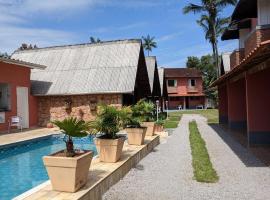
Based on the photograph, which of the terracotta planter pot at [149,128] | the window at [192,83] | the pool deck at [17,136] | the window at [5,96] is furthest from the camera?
the window at [192,83]

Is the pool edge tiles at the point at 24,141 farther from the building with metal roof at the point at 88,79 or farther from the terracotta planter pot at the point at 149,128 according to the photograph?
the terracotta planter pot at the point at 149,128

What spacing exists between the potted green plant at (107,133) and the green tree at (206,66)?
46148mm

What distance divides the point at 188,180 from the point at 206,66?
57880 mm

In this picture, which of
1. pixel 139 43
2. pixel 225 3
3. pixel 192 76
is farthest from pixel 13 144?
pixel 192 76

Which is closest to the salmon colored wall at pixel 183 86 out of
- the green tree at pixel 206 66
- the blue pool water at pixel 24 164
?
the green tree at pixel 206 66

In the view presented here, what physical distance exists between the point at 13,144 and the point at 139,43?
1124 centimetres

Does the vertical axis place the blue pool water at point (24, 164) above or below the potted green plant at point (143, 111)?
below

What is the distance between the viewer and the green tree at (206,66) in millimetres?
55606

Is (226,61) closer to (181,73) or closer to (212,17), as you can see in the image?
(212,17)

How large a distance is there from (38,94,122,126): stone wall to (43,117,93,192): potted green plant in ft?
44.0

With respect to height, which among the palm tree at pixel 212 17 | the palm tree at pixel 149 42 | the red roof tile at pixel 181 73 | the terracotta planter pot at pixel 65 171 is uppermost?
the palm tree at pixel 149 42

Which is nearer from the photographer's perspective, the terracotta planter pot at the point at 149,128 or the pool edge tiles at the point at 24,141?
the pool edge tiles at the point at 24,141

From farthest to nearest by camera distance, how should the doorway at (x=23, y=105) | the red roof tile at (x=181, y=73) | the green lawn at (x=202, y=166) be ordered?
the red roof tile at (x=181, y=73) < the doorway at (x=23, y=105) < the green lawn at (x=202, y=166)

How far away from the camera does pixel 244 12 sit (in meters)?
15.2
